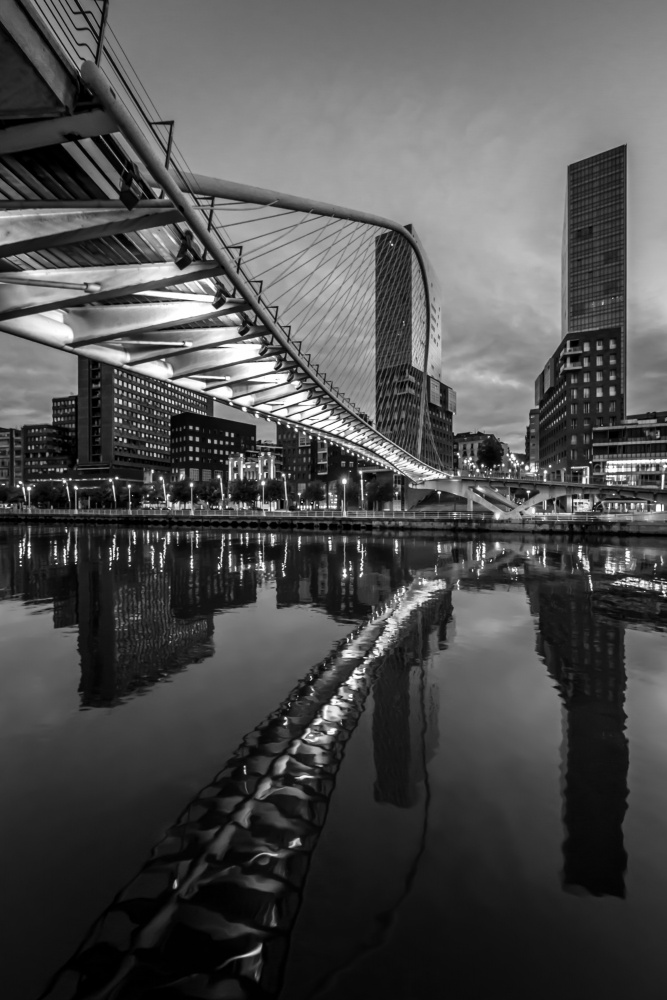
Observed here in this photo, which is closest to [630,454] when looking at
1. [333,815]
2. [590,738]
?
[590,738]

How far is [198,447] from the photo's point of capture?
185250 mm

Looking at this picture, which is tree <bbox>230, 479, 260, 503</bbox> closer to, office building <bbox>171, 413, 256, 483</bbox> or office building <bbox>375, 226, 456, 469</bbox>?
office building <bbox>375, 226, 456, 469</bbox>

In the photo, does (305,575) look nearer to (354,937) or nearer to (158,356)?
(158,356)

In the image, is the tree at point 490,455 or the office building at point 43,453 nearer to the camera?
the tree at point 490,455

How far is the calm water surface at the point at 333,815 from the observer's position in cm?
358

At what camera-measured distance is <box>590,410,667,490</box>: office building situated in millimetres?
100688

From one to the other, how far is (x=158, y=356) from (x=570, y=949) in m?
14.3

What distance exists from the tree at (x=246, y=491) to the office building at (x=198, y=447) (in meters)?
54.2

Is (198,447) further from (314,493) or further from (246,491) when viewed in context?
(314,493)

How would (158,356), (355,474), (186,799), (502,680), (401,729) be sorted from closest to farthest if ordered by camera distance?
(186,799)
(401,729)
(502,680)
(158,356)
(355,474)

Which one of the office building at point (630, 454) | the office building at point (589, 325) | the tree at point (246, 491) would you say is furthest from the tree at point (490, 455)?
the tree at point (246, 491)

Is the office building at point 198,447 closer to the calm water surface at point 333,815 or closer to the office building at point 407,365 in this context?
the office building at point 407,365

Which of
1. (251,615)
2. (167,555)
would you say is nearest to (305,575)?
(251,615)

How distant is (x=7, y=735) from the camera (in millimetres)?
7359
